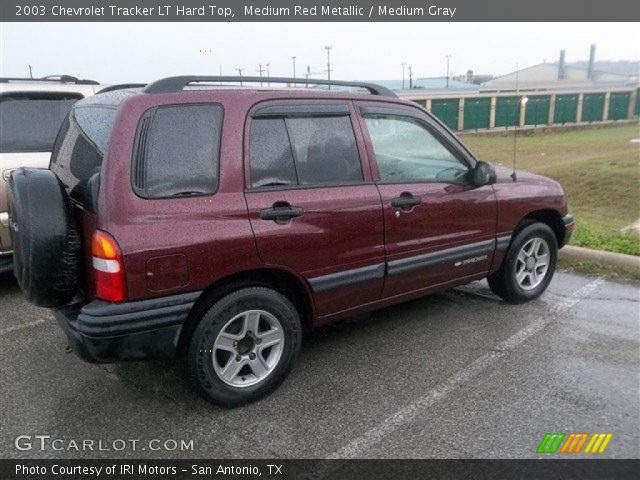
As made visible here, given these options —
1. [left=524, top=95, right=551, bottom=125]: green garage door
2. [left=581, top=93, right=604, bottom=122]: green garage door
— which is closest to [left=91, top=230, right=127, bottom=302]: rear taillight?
[left=524, top=95, right=551, bottom=125]: green garage door

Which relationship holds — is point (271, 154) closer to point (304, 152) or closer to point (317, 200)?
point (304, 152)

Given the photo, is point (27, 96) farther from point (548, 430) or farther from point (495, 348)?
point (548, 430)

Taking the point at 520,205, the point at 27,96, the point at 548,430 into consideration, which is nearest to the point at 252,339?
the point at 548,430

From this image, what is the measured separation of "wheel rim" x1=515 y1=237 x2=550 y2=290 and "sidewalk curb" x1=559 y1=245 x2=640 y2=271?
4.32ft

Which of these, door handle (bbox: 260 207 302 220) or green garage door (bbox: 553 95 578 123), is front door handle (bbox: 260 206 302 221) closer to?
door handle (bbox: 260 207 302 220)

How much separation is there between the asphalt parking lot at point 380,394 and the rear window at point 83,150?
1.22 metres

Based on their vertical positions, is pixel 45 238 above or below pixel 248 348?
above

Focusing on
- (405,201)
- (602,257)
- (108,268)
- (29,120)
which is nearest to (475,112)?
(602,257)

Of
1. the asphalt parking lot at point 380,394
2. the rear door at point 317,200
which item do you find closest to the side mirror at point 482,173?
the rear door at point 317,200

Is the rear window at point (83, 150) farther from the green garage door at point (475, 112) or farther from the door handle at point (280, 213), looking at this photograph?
the green garage door at point (475, 112)

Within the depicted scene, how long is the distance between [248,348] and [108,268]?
0.94 m

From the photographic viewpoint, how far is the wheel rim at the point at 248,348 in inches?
118

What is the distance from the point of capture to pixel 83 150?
3.09 metres

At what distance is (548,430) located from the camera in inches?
111
